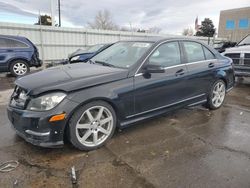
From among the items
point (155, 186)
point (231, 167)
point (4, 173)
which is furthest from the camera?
point (231, 167)

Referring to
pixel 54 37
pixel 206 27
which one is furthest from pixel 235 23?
pixel 54 37

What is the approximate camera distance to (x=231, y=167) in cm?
294

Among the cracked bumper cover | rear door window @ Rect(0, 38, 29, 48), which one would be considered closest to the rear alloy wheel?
the cracked bumper cover

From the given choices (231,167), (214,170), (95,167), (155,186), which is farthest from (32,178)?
(231,167)

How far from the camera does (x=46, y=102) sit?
295 cm

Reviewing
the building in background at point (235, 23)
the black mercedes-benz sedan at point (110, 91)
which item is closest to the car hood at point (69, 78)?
the black mercedes-benz sedan at point (110, 91)

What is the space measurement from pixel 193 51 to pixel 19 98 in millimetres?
3197

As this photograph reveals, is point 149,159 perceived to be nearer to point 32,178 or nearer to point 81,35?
point 32,178

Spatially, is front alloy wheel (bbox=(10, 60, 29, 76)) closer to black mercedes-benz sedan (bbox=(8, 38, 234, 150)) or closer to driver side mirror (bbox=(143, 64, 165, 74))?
black mercedes-benz sedan (bbox=(8, 38, 234, 150))

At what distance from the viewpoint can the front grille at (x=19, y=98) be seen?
3096 millimetres

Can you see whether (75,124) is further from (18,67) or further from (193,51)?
(18,67)

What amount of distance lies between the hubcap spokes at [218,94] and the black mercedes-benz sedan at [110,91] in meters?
0.31

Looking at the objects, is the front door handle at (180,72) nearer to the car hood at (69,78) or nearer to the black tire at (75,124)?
the car hood at (69,78)

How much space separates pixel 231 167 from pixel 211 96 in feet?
7.48
